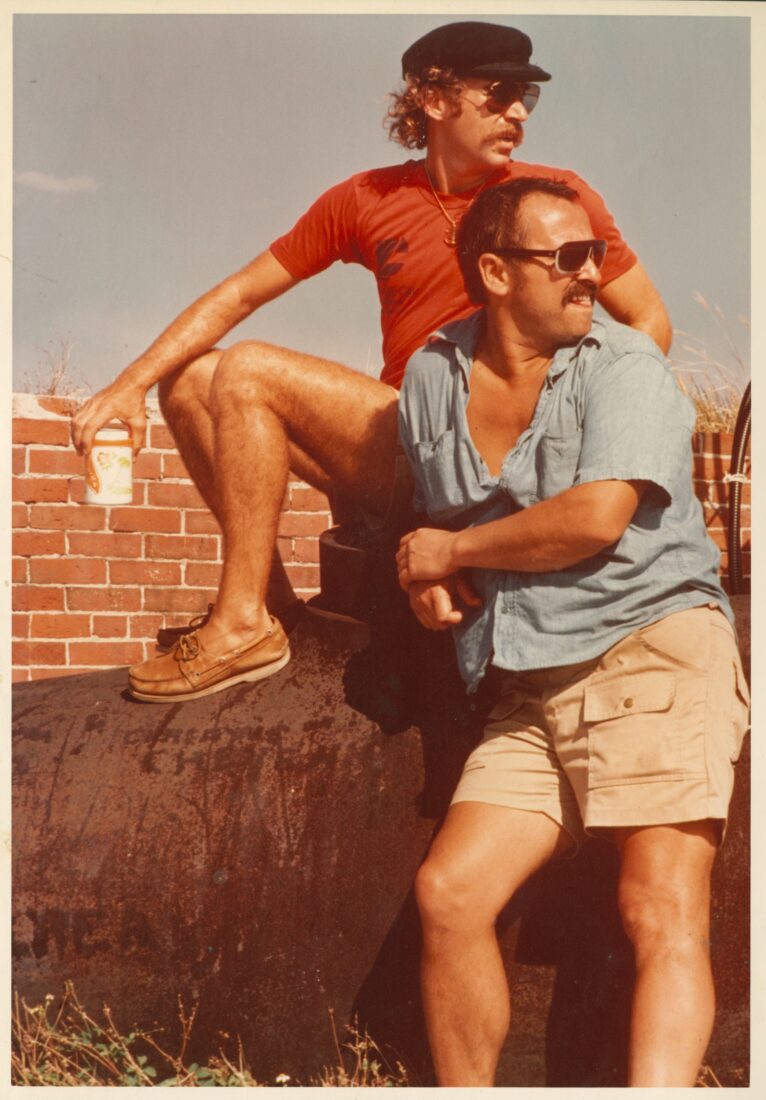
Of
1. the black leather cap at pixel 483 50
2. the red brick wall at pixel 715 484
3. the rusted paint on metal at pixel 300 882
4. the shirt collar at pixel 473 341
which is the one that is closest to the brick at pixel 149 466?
the rusted paint on metal at pixel 300 882

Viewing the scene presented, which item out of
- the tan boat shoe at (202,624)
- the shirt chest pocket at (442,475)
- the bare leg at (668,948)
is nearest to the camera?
A: the bare leg at (668,948)

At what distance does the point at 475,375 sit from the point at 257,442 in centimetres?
62

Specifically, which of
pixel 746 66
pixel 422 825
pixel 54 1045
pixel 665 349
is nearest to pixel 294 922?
pixel 422 825

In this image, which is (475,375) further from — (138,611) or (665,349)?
(138,611)

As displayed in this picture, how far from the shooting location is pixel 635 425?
245cm

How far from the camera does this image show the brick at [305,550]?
4.85 m

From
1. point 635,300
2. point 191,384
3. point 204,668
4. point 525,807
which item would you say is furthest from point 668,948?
point 191,384

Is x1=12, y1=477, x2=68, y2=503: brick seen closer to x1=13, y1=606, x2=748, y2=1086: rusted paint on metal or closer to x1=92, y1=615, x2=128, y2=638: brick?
x1=92, y1=615, x2=128, y2=638: brick

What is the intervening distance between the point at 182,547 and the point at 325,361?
1783 millimetres

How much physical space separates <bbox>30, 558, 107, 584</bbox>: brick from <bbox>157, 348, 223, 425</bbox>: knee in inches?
55.9

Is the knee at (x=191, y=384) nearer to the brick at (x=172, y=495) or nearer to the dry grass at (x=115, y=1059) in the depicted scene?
the brick at (x=172, y=495)

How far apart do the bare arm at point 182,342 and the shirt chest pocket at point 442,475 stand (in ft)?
2.94

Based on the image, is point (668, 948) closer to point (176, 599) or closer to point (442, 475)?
point (442, 475)

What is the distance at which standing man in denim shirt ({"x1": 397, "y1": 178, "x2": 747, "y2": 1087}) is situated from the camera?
243 cm
